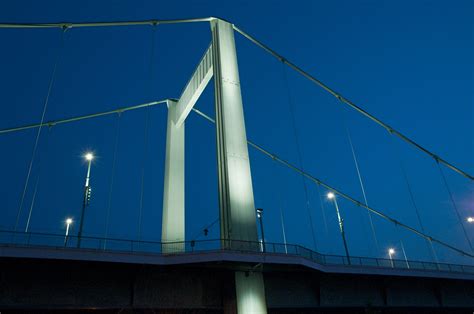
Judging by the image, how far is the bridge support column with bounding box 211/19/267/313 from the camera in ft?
53.8

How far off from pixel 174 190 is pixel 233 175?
26.6 ft

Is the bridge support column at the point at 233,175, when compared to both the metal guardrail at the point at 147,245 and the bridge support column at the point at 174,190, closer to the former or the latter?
the metal guardrail at the point at 147,245

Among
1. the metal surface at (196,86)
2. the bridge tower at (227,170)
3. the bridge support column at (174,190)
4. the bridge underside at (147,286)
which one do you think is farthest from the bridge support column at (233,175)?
the bridge support column at (174,190)

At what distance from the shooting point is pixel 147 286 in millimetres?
16047

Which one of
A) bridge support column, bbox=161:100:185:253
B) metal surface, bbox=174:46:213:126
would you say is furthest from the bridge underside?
metal surface, bbox=174:46:213:126

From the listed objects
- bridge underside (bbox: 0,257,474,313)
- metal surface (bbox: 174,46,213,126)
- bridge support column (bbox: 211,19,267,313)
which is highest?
metal surface (bbox: 174,46,213,126)

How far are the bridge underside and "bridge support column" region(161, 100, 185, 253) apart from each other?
6500 mm

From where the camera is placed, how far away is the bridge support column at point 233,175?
53.8 ft

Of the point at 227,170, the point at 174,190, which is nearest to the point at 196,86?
the point at 174,190

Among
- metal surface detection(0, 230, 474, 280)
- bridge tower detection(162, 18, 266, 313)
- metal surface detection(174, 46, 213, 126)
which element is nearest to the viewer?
metal surface detection(0, 230, 474, 280)

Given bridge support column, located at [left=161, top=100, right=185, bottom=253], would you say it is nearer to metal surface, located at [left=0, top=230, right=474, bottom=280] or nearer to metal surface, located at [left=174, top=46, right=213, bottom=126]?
metal surface, located at [left=174, top=46, right=213, bottom=126]

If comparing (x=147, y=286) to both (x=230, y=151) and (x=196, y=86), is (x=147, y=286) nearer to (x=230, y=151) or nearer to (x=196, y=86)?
(x=230, y=151)

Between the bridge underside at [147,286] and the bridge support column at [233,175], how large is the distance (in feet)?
2.50

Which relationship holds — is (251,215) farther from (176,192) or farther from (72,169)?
(72,169)
